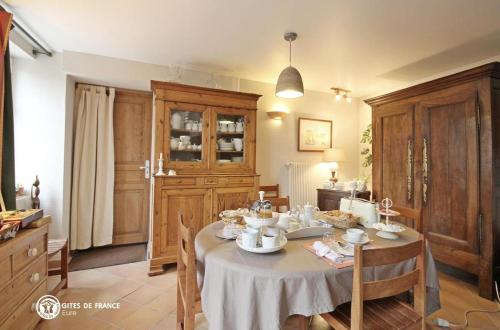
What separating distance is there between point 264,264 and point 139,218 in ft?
9.14

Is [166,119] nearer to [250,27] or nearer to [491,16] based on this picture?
[250,27]

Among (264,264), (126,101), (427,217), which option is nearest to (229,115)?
(126,101)

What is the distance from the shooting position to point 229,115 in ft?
10.0

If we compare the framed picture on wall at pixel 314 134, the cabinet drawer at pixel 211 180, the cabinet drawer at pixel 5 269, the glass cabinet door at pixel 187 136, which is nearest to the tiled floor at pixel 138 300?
the cabinet drawer at pixel 5 269

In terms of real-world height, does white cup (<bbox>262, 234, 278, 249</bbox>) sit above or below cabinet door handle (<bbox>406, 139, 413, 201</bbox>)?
below

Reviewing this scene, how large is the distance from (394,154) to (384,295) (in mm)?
2365

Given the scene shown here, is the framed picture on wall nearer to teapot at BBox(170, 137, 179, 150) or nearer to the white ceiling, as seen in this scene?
the white ceiling

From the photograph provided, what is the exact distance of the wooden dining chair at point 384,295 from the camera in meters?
1.05

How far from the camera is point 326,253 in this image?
4.17 ft

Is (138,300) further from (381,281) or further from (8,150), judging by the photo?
(381,281)

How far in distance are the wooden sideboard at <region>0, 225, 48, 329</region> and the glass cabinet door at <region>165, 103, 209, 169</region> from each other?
1.30 meters

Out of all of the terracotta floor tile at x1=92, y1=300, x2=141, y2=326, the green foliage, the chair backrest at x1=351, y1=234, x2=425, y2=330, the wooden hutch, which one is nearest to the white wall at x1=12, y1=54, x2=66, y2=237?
the wooden hutch

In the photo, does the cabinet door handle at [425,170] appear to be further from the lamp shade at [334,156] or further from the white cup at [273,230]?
the white cup at [273,230]

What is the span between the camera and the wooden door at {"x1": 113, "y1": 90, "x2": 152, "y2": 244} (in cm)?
331
